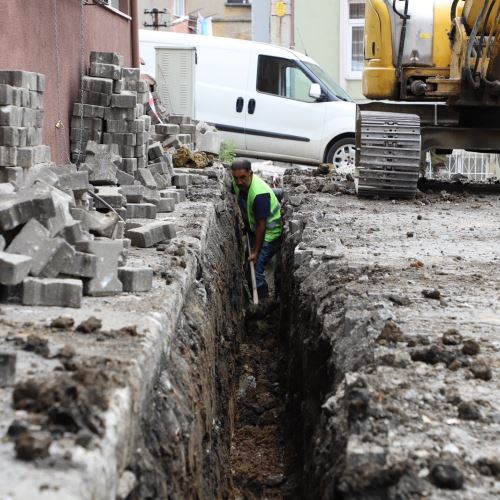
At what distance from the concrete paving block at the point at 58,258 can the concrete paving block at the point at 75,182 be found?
63.5 inches

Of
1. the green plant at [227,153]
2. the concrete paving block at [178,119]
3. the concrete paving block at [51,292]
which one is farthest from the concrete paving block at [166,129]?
the concrete paving block at [51,292]

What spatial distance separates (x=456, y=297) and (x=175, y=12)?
27845 mm

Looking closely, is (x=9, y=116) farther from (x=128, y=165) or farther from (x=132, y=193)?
(x=128, y=165)

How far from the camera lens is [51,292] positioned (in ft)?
16.3

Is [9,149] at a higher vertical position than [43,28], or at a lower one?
lower

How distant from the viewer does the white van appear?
17062 millimetres

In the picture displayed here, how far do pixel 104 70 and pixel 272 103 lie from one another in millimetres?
6506

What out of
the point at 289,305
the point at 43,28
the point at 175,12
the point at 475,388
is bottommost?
the point at 289,305

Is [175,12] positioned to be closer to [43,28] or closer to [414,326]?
[43,28]

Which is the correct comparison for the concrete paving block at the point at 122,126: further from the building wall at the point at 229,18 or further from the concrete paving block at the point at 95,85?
the building wall at the point at 229,18

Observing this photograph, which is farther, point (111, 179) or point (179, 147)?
point (179, 147)

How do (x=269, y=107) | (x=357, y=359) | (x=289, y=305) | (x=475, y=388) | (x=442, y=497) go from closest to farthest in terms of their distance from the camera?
(x=442, y=497) → (x=475, y=388) → (x=357, y=359) → (x=289, y=305) → (x=269, y=107)

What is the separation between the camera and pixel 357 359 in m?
4.79

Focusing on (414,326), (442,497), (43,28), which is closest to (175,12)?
(43,28)
